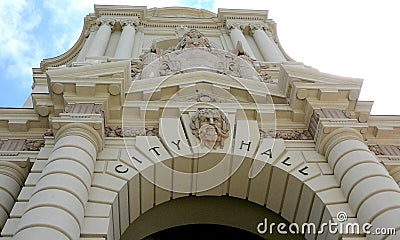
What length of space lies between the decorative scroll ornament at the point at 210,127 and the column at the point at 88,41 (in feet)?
40.0

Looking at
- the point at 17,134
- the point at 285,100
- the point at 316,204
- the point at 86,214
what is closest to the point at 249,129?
the point at 285,100

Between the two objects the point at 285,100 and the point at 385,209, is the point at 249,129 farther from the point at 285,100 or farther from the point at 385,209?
the point at 385,209

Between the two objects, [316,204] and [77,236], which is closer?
[77,236]

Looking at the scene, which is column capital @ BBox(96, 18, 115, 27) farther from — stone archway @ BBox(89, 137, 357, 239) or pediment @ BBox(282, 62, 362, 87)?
stone archway @ BBox(89, 137, 357, 239)

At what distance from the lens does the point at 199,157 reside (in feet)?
39.8

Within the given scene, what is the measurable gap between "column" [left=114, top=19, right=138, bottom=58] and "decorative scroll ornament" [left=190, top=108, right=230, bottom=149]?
1119cm

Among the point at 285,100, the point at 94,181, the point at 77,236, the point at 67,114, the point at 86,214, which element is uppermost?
the point at 285,100

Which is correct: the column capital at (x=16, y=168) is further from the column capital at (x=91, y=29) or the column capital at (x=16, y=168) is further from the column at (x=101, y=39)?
the column capital at (x=91, y=29)

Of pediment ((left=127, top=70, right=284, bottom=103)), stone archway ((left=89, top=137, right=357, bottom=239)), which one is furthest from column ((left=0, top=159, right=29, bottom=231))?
pediment ((left=127, top=70, right=284, bottom=103))

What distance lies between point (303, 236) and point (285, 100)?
4.00 meters

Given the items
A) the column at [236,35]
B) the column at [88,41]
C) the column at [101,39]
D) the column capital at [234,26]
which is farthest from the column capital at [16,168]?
the column capital at [234,26]

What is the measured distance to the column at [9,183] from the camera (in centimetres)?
1111

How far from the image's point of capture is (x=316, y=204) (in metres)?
11.3

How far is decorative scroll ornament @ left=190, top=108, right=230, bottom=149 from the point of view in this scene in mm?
12289
